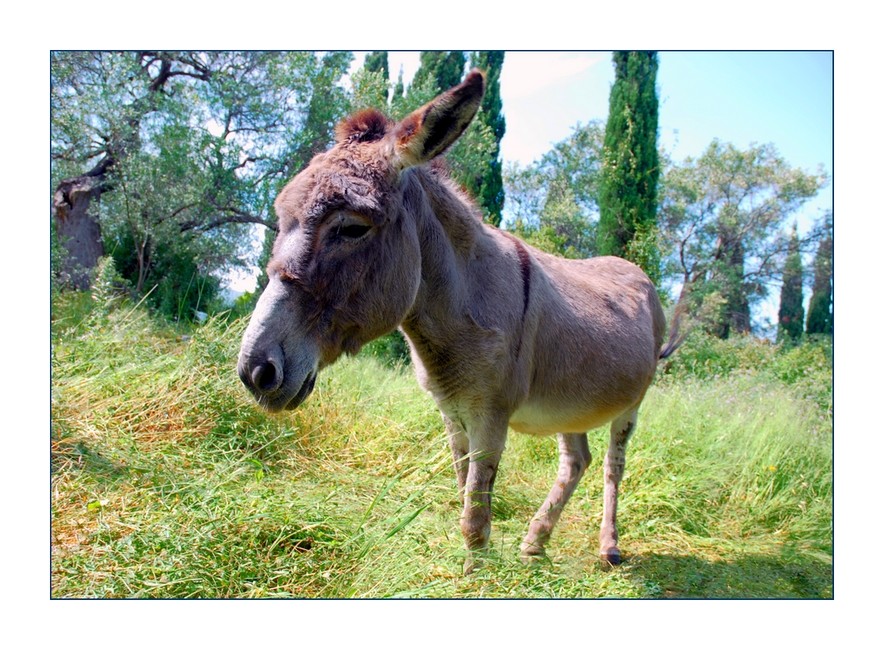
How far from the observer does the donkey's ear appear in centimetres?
202

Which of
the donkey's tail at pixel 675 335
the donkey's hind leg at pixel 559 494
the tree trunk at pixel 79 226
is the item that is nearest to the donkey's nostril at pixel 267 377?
the donkey's hind leg at pixel 559 494

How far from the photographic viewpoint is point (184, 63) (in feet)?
22.8

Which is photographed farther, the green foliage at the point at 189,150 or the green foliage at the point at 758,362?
the green foliage at the point at 758,362

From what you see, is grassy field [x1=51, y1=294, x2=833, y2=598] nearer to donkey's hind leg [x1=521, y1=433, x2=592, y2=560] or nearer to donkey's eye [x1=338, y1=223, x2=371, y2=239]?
donkey's hind leg [x1=521, y1=433, x2=592, y2=560]

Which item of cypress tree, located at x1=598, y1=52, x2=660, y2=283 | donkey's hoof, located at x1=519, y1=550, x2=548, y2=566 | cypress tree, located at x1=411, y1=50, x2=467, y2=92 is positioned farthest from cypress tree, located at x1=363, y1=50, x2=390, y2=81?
donkey's hoof, located at x1=519, y1=550, x2=548, y2=566

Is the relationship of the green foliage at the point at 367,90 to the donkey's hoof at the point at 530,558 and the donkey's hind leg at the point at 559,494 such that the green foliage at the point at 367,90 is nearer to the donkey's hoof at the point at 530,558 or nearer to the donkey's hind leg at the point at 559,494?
the donkey's hind leg at the point at 559,494

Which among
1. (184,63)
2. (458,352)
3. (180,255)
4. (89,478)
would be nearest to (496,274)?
(458,352)

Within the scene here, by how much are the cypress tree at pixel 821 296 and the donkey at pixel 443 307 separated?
8745 mm

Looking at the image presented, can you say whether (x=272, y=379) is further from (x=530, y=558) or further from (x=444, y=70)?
(x=444, y=70)

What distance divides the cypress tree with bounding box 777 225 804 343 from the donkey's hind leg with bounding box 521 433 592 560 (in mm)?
8814

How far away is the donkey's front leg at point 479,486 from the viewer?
8.36 feet

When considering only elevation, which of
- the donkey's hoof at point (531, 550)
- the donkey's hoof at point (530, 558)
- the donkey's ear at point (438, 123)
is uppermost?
the donkey's ear at point (438, 123)

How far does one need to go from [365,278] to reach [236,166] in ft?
18.0

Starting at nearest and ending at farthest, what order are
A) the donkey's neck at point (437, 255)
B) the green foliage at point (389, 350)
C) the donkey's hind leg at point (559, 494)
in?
the donkey's neck at point (437, 255), the donkey's hind leg at point (559, 494), the green foliage at point (389, 350)
